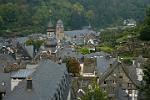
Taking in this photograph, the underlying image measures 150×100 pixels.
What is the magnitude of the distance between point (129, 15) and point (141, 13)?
4.61 metres

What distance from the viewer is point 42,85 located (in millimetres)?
27625

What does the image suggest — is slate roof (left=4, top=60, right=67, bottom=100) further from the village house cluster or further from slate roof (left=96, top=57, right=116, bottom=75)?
slate roof (left=96, top=57, right=116, bottom=75)

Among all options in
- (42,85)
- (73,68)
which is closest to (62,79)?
(42,85)

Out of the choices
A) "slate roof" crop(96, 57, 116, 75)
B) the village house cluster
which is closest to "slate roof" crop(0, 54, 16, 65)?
the village house cluster

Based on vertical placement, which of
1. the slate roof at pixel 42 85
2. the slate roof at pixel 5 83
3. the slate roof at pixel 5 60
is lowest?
the slate roof at pixel 5 60

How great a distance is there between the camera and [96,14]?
497 feet

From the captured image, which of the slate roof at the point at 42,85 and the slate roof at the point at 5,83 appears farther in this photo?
the slate roof at the point at 5,83

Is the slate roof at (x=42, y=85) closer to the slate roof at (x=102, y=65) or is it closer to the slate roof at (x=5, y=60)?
the slate roof at (x=102, y=65)

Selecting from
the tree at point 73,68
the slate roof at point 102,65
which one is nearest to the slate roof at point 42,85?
the slate roof at point 102,65

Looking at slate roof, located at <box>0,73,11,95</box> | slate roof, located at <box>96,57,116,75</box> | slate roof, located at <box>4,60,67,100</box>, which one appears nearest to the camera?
slate roof, located at <box>4,60,67,100</box>

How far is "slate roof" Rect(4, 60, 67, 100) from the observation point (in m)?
25.1

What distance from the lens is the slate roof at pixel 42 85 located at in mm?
25125

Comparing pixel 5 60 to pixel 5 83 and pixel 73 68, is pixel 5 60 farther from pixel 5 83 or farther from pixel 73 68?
pixel 5 83

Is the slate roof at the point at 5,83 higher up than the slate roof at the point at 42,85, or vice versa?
the slate roof at the point at 42,85
